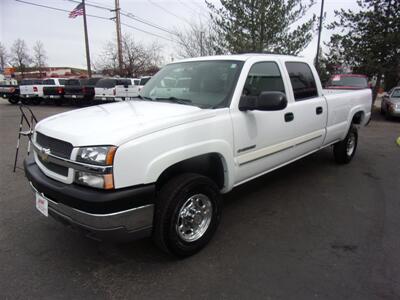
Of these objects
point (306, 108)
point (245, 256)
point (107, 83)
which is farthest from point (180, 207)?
point (107, 83)

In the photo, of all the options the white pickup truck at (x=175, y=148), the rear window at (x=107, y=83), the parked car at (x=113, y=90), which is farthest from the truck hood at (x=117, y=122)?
the rear window at (x=107, y=83)

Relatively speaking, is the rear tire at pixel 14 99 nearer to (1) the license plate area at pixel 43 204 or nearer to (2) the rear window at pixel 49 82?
(2) the rear window at pixel 49 82

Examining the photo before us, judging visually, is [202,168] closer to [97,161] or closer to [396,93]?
[97,161]

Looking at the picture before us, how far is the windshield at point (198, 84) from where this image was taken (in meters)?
3.25

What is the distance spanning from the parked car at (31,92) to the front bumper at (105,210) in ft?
63.4

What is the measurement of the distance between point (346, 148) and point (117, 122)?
15.4 feet

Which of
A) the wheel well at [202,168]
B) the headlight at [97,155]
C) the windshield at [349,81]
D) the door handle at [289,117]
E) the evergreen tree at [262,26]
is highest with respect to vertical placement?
the evergreen tree at [262,26]

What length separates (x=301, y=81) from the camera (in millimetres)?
4289

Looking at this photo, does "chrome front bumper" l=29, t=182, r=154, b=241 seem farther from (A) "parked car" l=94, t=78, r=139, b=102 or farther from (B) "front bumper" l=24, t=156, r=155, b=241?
(A) "parked car" l=94, t=78, r=139, b=102

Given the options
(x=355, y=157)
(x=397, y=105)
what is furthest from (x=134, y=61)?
(x=355, y=157)

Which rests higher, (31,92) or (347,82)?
(347,82)

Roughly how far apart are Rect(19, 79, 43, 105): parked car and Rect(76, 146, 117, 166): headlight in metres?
19.5

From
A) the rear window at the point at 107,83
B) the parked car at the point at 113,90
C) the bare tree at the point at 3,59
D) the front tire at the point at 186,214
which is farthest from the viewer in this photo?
the bare tree at the point at 3,59

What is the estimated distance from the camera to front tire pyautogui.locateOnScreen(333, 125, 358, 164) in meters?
5.74
